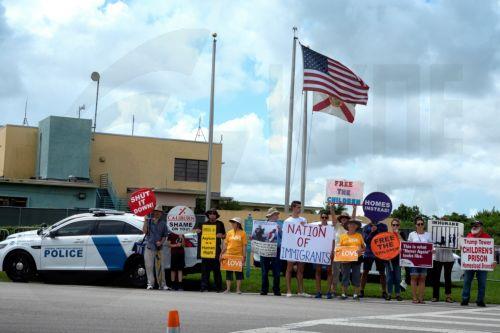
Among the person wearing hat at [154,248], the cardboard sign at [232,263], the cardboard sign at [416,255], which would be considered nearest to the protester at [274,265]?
the cardboard sign at [232,263]

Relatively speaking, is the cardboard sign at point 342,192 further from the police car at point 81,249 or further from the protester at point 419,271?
the police car at point 81,249

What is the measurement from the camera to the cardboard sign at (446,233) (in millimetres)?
17656

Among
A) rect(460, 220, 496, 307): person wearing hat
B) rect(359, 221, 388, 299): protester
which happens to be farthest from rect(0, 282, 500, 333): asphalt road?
rect(359, 221, 388, 299): protester

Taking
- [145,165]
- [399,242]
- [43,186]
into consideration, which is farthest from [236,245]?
[145,165]

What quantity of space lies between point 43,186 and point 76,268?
96.5ft

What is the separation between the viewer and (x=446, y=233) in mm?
17875

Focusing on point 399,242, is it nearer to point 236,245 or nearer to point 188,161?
point 236,245

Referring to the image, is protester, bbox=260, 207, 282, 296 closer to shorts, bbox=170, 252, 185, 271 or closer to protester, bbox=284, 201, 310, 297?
protester, bbox=284, 201, 310, 297

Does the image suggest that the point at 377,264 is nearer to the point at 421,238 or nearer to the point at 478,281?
the point at 421,238

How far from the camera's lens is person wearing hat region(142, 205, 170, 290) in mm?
→ 17594

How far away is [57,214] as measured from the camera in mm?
35844

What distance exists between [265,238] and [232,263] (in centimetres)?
99

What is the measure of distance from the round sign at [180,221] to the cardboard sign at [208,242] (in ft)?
2.41

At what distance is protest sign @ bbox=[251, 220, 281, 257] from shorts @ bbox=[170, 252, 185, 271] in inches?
70.5
